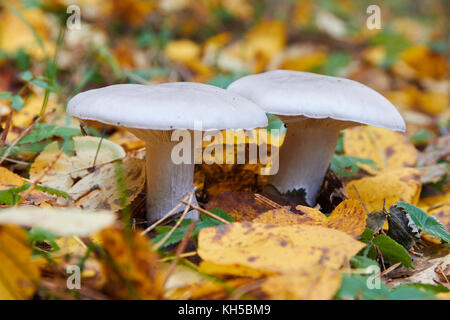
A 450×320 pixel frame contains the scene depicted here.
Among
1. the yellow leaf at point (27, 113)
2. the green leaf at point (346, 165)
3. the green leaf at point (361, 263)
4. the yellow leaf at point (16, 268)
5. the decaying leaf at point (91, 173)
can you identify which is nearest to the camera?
the yellow leaf at point (16, 268)

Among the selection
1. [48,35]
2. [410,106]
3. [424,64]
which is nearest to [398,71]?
[424,64]

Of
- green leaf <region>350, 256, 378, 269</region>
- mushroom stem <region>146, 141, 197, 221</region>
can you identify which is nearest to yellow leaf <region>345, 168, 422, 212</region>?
green leaf <region>350, 256, 378, 269</region>

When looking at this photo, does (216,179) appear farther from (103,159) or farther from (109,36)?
(109,36)

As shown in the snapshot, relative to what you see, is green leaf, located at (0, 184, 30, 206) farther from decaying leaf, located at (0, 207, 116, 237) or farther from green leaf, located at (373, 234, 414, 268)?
green leaf, located at (373, 234, 414, 268)

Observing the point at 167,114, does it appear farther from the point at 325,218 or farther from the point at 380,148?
the point at 380,148

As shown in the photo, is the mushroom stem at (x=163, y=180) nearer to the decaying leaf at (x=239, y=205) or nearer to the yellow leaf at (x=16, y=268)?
the decaying leaf at (x=239, y=205)

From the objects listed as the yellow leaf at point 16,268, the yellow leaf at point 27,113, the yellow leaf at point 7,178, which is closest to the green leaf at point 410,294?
the yellow leaf at point 16,268

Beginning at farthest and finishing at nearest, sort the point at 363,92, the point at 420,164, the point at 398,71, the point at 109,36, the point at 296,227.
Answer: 1. the point at 398,71
2. the point at 109,36
3. the point at 420,164
4. the point at 363,92
5. the point at 296,227
